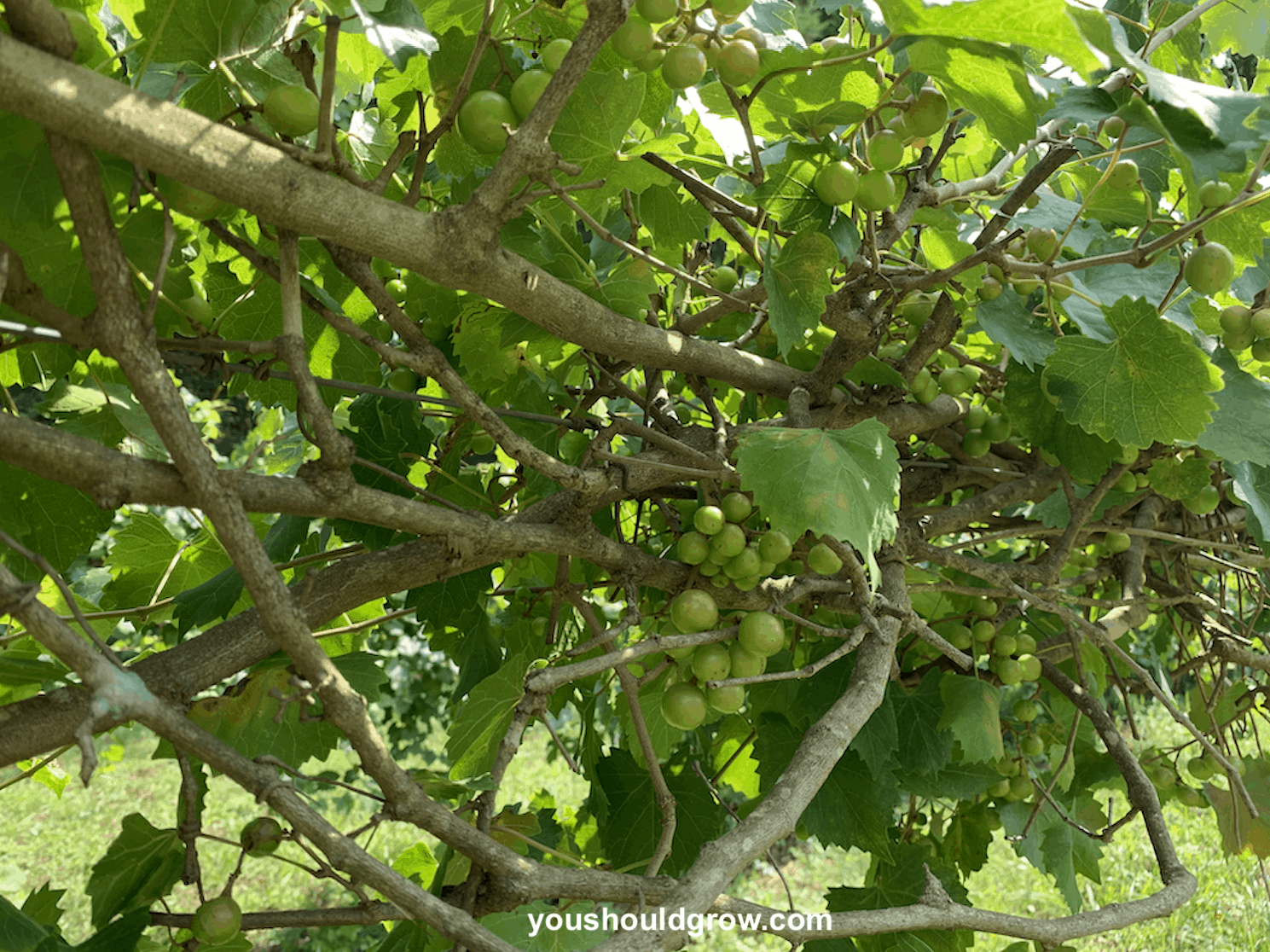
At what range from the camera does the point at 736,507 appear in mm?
1106

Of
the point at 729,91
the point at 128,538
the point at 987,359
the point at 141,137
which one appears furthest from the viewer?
the point at 987,359

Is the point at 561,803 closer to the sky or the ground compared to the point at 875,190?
closer to the ground

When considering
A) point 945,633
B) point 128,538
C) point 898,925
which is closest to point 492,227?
point 898,925

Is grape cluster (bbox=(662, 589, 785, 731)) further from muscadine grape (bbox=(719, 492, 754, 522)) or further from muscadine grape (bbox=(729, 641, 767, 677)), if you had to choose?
muscadine grape (bbox=(719, 492, 754, 522))

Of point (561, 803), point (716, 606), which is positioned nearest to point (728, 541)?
point (716, 606)

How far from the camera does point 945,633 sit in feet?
5.63

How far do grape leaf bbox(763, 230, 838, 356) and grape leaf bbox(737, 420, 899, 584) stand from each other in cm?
13

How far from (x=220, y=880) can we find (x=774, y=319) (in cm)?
479

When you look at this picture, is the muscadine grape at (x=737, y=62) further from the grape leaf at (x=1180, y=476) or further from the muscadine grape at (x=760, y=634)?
the grape leaf at (x=1180, y=476)

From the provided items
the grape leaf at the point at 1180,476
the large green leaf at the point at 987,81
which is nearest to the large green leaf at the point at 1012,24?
the large green leaf at the point at 987,81

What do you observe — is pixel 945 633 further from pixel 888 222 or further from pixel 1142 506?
pixel 888 222

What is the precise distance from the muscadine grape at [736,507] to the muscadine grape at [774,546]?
38 millimetres

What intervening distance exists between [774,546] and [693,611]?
0.42 ft

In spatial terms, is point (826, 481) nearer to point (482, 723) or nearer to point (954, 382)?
point (482, 723)
